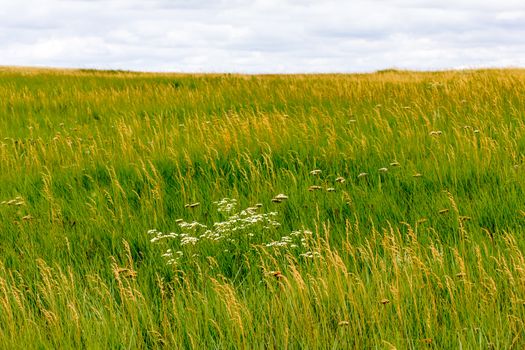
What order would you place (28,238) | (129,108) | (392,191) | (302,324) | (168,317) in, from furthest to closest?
(129,108) < (392,191) < (28,238) < (168,317) < (302,324)

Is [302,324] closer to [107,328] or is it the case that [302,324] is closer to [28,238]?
[107,328]

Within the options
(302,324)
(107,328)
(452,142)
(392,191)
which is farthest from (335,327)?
(452,142)

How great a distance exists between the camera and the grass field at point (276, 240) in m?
2.87

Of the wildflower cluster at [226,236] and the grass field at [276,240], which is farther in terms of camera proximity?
the wildflower cluster at [226,236]

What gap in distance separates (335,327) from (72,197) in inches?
146

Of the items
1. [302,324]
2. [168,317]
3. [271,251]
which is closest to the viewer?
[302,324]

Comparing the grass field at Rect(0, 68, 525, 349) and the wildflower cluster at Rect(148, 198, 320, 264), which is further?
the wildflower cluster at Rect(148, 198, 320, 264)

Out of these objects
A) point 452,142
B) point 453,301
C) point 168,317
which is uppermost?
point 452,142

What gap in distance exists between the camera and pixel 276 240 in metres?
4.32

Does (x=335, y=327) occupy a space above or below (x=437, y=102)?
below

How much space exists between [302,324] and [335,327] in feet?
0.68

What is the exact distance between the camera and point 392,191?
5148mm

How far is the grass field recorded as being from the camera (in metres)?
2.87

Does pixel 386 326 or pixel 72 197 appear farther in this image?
pixel 72 197
